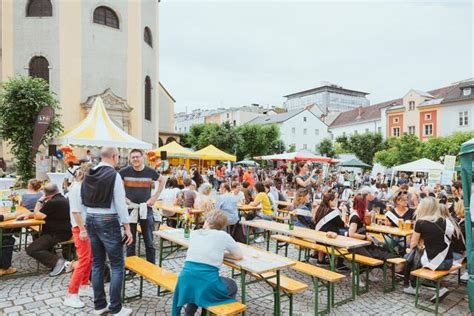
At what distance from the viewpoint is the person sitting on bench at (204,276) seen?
367 centimetres

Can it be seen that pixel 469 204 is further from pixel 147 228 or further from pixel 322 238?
pixel 147 228

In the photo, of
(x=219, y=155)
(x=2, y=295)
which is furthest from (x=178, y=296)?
(x=219, y=155)

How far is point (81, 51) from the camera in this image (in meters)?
23.1

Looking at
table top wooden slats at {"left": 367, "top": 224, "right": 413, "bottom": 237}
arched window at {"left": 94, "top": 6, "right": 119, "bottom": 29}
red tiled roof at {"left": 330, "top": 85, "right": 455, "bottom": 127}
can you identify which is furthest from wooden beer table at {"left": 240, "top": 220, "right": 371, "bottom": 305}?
red tiled roof at {"left": 330, "top": 85, "right": 455, "bottom": 127}

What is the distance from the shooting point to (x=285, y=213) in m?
10.2

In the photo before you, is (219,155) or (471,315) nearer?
(471,315)

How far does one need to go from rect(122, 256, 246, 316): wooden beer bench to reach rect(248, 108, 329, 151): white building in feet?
171

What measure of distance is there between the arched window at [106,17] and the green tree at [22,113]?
31.2ft

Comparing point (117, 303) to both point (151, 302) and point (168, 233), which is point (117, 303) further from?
point (168, 233)

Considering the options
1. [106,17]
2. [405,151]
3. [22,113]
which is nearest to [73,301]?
[22,113]

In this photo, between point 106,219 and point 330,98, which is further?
point 330,98

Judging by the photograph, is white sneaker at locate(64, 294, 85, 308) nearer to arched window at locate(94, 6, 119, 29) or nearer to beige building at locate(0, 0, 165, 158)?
beige building at locate(0, 0, 165, 158)

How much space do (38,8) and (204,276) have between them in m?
24.9

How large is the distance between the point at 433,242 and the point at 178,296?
3586mm
